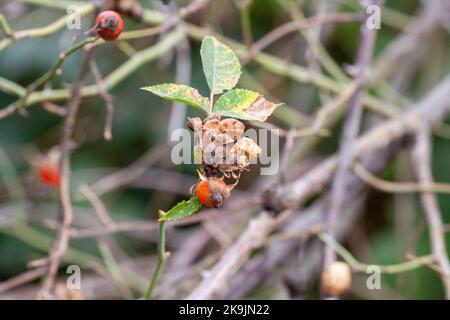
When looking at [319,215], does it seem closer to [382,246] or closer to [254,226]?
[254,226]

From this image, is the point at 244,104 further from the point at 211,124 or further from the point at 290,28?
the point at 290,28

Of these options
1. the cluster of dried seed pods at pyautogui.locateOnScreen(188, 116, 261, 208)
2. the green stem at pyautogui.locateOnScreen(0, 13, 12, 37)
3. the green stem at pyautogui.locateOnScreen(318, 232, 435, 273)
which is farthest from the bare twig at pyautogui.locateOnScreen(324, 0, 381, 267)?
the green stem at pyautogui.locateOnScreen(0, 13, 12, 37)

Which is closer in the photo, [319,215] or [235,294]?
[235,294]

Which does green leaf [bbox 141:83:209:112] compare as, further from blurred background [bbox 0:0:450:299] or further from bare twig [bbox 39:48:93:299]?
blurred background [bbox 0:0:450:299]

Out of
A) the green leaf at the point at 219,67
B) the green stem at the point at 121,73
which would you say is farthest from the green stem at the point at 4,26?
the green leaf at the point at 219,67

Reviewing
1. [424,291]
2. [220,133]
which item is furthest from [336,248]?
[424,291]

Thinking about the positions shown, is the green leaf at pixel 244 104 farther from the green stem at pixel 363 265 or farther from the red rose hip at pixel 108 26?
the green stem at pixel 363 265
